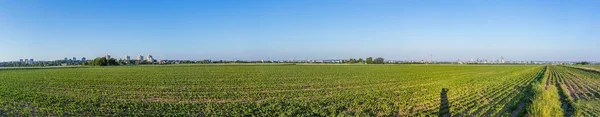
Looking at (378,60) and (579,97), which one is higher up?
(378,60)

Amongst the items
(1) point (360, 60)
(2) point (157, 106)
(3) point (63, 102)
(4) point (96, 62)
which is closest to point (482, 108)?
(2) point (157, 106)

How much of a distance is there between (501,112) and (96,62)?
128929 mm

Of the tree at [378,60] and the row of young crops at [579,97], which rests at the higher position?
the tree at [378,60]

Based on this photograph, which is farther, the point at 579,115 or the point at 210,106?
the point at 210,106

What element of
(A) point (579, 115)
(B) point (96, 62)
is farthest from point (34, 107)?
(B) point (96, 62)

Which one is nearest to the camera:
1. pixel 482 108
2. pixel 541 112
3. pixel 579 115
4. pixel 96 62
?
pixel 541 112

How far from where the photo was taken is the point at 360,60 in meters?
190

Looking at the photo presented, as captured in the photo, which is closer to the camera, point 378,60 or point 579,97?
point 579,97

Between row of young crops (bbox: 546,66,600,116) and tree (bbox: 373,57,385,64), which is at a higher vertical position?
tree (bbox: 373,57,385,64)

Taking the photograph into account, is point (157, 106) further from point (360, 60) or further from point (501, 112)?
point (360, 60)

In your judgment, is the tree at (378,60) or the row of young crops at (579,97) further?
the tree at (378,60)

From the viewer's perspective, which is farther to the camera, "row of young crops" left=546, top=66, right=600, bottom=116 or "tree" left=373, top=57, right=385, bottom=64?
"tree" left=373, top=57, right=385, bottom=64

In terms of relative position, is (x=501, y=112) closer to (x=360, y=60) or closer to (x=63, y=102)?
(x=63, y=102)

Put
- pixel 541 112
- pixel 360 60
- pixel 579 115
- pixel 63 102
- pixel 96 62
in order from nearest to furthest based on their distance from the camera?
pixel 541 112 → pixel 579 115 → pixel 63 102 → pixel 96 62 → pixel 360 60
